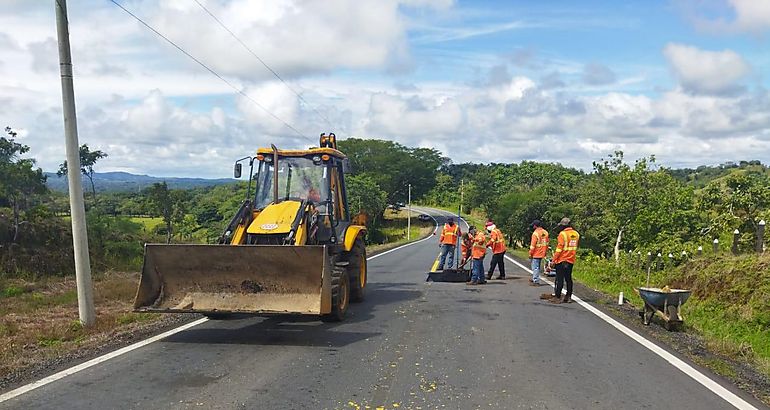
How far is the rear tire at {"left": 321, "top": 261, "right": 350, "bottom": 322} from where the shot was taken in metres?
9.18

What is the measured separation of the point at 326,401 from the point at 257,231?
453cm

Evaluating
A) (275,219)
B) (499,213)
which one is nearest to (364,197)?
(499,213)

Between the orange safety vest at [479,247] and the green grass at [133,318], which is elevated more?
the orange safety vest at [479,247]

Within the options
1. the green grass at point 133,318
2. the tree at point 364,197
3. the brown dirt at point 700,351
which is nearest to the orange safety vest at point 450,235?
the brown dirt at point 700,351

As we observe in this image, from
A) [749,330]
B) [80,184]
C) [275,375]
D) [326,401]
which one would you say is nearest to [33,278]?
[80,184]

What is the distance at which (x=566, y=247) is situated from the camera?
40.3 feet

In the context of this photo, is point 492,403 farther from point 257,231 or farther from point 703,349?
point 257,231

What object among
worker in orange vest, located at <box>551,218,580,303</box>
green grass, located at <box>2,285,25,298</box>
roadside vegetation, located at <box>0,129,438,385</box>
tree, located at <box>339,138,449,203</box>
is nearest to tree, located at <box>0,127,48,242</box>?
roadside vegetation, located at <box>0,129,438,385</box>

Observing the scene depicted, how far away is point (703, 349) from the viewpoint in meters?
8.25

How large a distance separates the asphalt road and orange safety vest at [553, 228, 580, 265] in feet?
6.54

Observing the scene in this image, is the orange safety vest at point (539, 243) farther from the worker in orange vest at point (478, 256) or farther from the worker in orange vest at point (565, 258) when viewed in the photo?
the worker in orange vest at point (565, 258)

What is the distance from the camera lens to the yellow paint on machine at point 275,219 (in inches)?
382

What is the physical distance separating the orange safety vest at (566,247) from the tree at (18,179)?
1528cm

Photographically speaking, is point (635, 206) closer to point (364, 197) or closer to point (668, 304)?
point (668, 304)
